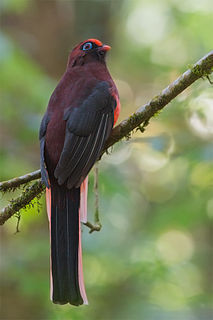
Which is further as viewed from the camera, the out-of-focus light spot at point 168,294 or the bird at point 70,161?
the out-of-focus light spot at point 168,294

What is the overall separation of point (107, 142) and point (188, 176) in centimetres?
225

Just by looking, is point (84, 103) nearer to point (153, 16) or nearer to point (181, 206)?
point (181, 206)

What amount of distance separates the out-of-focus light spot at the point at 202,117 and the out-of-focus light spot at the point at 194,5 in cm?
330

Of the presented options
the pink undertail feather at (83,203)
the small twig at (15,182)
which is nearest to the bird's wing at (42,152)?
the small twig at (15,182)

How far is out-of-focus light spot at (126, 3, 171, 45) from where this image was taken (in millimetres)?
9492

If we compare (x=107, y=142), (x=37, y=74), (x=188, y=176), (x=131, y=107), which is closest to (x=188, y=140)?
(x=188, y=176)

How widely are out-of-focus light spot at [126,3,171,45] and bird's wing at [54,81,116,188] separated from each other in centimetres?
655

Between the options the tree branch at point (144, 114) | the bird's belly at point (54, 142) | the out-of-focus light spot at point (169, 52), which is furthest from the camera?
the out-of-focus light spot at point (169, 52)

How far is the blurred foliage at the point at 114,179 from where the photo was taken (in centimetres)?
466

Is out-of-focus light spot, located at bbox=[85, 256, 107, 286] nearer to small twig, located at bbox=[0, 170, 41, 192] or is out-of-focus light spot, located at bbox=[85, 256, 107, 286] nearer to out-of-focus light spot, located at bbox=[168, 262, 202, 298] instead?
out-of-focus light spot, located at bbox=[168, 262, 202, 298]

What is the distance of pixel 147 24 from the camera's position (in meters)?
9.66

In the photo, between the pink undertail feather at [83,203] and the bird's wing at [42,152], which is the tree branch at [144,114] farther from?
the pink undertail feather at [83,203]

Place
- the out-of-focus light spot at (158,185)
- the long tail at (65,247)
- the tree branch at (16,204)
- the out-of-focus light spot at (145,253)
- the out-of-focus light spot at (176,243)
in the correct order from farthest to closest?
1. the out-of-focus light spot at (176,243)
2. the out-of-focus light spot at (158,185)
3. the out-of-focus light spot at (145,253)
4. the tree branch at (16,204)
5. the long tail at (65,247)

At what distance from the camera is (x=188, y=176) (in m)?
5.16
